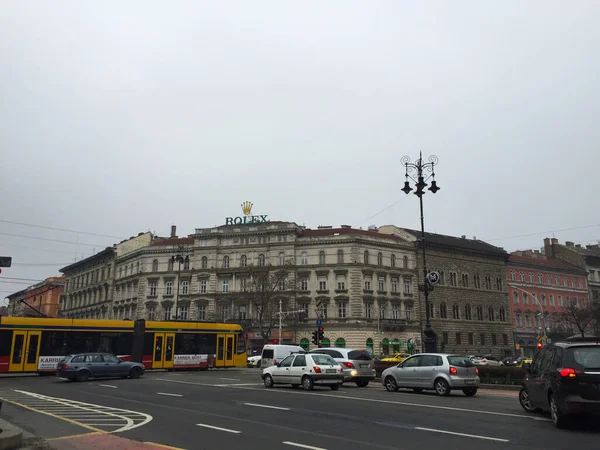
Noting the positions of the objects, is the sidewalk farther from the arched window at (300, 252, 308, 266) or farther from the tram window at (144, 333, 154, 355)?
the arched window at (300, 252, 308, 266)

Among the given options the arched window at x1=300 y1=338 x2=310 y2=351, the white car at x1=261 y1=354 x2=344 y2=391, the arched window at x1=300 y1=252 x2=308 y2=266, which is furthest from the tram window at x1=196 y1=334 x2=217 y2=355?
the arched window at x1=300 y1=252 x2=308 y2=266

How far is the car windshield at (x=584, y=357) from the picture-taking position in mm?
9406

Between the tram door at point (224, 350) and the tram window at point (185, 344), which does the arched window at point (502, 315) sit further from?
the tram window at point (185, 344)

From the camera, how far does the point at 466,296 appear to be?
7069 centimetres

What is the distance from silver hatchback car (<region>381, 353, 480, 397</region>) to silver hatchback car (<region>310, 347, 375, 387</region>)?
2.84 meters

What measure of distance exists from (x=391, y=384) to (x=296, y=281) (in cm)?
4509

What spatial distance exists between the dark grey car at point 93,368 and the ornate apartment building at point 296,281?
32300mm

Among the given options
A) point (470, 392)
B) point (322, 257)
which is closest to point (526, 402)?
point (470, 392)

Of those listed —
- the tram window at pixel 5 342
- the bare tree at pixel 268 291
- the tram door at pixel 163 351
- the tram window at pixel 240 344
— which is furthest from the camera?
the bare tree at pixel 268 291

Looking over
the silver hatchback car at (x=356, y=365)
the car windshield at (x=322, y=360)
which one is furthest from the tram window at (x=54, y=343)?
the car windshield at (x=322, y=360)

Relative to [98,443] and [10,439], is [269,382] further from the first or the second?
[10,439]

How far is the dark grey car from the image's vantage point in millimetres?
24016

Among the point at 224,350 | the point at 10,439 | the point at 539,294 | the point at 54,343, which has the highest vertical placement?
the point at 539,294

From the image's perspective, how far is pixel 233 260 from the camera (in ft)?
221
